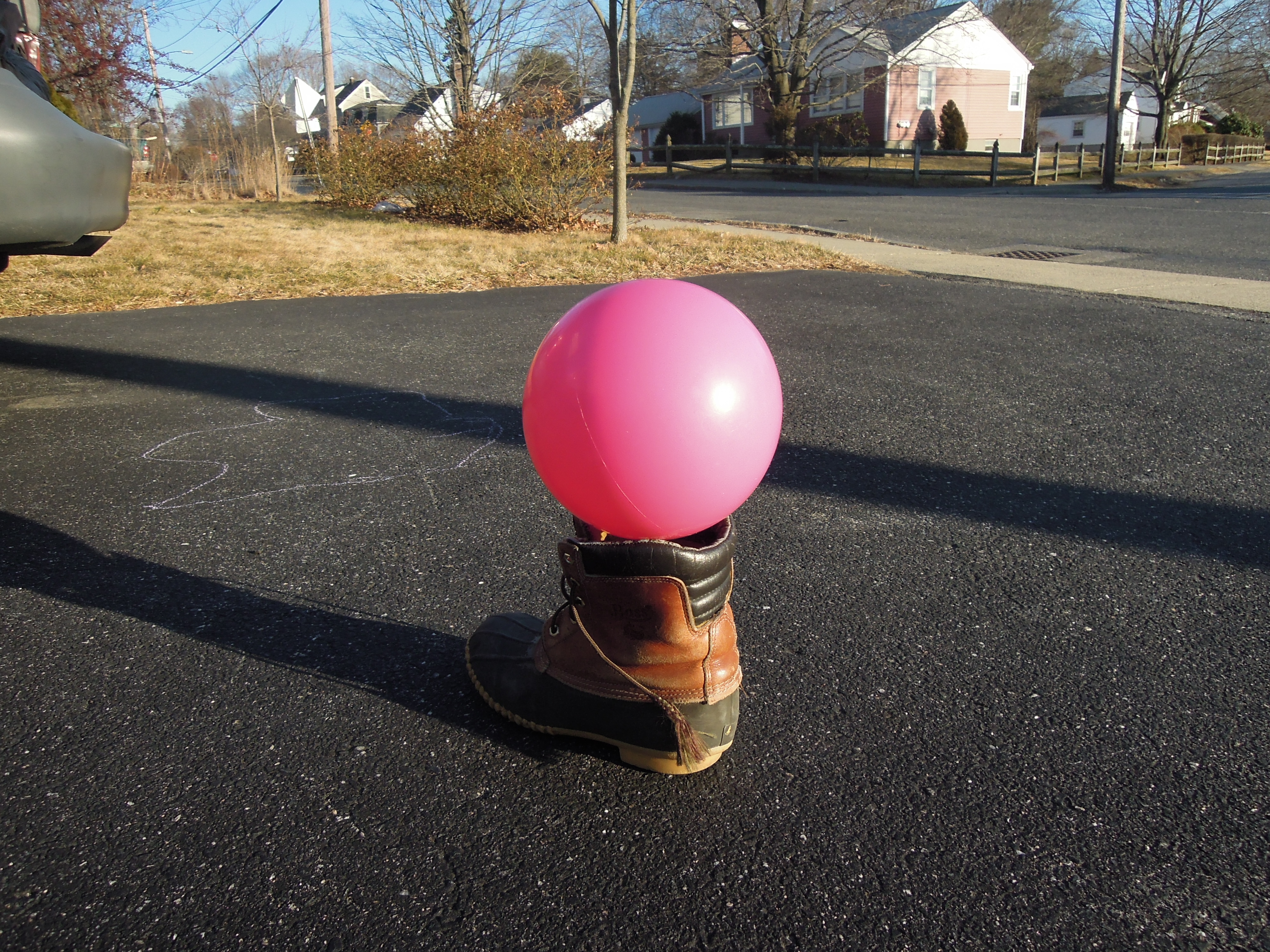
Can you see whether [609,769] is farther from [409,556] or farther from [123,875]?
[409,556]

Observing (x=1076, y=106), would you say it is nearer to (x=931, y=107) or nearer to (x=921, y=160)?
(x=931, y=107)

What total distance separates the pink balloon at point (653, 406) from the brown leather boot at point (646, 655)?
9 cm

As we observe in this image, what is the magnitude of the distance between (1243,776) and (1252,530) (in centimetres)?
150

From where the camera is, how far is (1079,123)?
52.4 meters

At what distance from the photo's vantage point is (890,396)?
15.4ft

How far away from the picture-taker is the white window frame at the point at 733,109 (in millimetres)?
41094

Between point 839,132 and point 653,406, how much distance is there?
123 feet

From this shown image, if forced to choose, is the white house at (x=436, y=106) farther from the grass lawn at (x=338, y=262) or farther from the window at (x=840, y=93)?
the window at (x=840, y=93)

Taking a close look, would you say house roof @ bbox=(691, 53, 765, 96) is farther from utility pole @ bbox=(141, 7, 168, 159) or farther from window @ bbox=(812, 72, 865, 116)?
utility pole @ bbox=(141, 7, 168, 159)

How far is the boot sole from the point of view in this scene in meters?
1.84

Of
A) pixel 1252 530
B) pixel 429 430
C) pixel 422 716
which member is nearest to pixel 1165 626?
pixel 1252 530

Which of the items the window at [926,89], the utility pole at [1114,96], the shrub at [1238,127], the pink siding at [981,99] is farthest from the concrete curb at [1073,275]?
the shrub at [1238,127]

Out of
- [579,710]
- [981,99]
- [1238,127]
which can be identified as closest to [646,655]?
[579,710]

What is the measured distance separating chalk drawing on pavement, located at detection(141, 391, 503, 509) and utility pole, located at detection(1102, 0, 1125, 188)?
22486 mm
